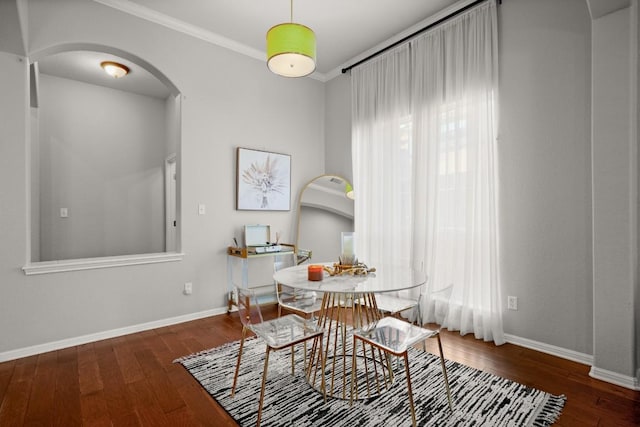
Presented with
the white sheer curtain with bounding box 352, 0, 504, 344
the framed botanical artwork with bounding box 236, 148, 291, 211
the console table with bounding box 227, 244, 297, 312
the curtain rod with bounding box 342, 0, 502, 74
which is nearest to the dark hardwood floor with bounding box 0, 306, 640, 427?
the white sheer curtain with bounding box 352, 0, 504, 344

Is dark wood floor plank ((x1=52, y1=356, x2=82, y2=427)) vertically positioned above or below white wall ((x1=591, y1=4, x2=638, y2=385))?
below

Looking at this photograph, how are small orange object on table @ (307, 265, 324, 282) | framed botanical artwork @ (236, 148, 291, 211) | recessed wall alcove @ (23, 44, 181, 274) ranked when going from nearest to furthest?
small orange object on table @ (307, 265, 324, 282)
framed botanical artwork @ (236, 148, 291, 211)
recessed wall alcove @ (23, 44, 181, 274)

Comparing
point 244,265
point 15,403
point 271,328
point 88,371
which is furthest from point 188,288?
point 271,328

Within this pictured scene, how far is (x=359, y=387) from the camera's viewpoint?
2078 mm

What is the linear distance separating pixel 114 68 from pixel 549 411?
527 cm

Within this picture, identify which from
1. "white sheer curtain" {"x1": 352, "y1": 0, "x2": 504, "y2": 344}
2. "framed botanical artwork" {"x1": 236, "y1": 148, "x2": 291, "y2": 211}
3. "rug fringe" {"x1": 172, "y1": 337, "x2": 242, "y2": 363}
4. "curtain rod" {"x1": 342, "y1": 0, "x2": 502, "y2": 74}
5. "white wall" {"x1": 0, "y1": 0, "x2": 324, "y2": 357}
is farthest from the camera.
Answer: "framed botanical artwork" {"x1": 236, "y1": 148, "x2": 291, "y2": 211}

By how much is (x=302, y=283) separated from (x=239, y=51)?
3186 mm

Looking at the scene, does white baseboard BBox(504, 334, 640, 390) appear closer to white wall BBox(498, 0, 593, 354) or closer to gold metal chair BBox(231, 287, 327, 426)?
white wall BBox(498, 0, 593, 354)

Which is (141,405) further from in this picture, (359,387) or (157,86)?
(157,86)

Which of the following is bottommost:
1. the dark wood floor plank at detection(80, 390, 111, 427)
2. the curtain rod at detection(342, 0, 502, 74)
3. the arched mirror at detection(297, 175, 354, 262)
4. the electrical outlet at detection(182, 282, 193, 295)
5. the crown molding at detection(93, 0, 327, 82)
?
the dark wood floor plank at detection(80, 390, 111, 427)

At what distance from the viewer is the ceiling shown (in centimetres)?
306

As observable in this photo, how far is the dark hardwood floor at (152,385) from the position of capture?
5.88ft

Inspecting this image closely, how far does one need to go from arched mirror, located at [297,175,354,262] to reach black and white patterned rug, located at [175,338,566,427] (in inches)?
80.2

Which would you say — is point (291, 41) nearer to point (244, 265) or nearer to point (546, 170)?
point (546, 170)
